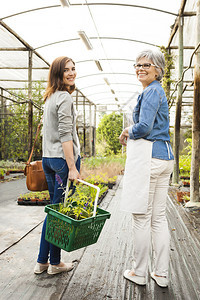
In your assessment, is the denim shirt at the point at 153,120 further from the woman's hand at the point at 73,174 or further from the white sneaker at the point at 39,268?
the white sneaker at the point at 39,268

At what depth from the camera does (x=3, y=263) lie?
2213mm

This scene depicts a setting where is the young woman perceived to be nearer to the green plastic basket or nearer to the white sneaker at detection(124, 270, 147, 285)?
the green plastic basket

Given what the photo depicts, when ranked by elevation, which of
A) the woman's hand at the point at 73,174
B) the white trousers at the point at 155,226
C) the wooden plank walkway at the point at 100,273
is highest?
the woman's hand at the point at 73,174

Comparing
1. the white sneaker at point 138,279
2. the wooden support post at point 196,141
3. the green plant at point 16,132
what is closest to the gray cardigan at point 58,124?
the white sneaker at point 138,279

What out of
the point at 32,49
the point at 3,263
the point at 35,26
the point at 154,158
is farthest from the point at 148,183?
the point at 32,49

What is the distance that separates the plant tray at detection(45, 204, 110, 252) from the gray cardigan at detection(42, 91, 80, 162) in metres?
0.40

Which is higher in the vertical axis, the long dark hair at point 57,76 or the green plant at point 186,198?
the long dark hair at point 57,76

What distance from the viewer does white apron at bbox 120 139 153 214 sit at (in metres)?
1.81

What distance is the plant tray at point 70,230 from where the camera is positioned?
5.44 ft

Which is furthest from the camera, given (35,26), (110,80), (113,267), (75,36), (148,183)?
(110,80)

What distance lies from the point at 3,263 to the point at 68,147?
108 cm

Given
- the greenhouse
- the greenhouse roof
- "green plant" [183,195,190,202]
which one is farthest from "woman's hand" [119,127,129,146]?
the greenhouse roof

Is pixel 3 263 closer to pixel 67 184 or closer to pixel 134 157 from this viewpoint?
pixel 67 184

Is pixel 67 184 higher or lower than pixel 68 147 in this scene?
lower
